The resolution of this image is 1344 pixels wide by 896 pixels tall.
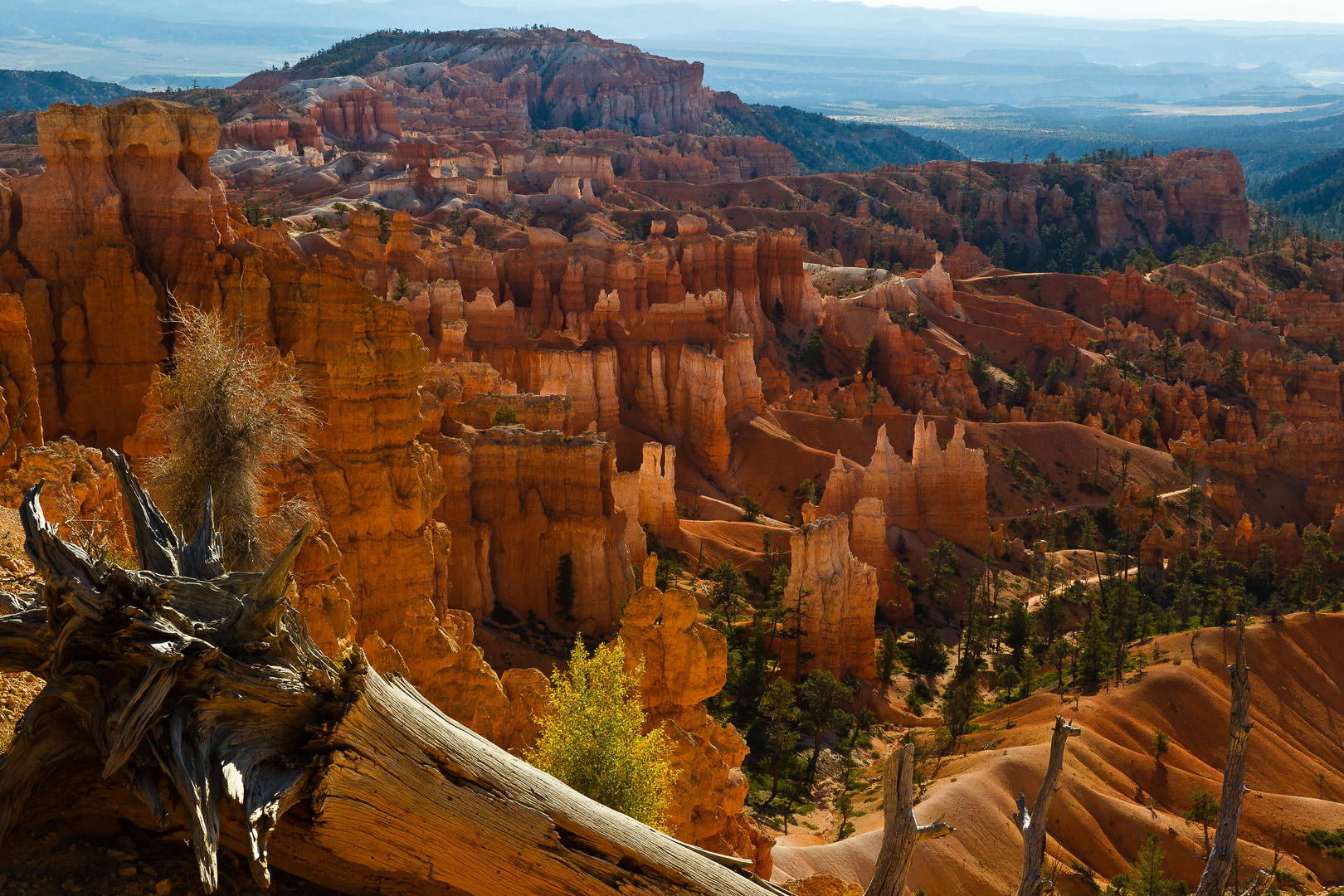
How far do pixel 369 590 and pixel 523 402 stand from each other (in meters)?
15.2

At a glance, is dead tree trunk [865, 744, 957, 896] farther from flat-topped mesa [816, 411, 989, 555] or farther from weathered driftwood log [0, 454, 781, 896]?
flat-topped mesa [816, 411, 989, 555]

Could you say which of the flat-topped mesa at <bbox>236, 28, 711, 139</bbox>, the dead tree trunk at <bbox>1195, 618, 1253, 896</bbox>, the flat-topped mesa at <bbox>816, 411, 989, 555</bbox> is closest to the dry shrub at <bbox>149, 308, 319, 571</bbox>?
the dead tree trunk at <bbox>1195, 618, 1253, 896</bbox>

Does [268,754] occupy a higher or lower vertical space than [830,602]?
higher

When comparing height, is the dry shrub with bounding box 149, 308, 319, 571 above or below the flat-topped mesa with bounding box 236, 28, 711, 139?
→ below

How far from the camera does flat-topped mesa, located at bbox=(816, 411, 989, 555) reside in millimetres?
52500

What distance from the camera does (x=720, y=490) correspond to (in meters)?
55.5

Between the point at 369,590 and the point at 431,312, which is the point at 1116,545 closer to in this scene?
the point at 431,312

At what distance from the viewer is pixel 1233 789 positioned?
12391mm

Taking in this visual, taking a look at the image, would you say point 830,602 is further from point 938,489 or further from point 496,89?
point 496,89

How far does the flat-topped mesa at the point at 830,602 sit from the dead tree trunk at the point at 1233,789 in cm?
2641

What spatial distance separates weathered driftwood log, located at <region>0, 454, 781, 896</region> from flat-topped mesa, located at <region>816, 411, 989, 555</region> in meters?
44.6

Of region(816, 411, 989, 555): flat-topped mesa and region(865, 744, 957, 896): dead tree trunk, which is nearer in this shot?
region(865, 744, 957, 896): dead tree trunk

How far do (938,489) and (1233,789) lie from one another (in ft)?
135

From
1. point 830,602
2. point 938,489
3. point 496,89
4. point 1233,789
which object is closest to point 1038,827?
point 1233,789
